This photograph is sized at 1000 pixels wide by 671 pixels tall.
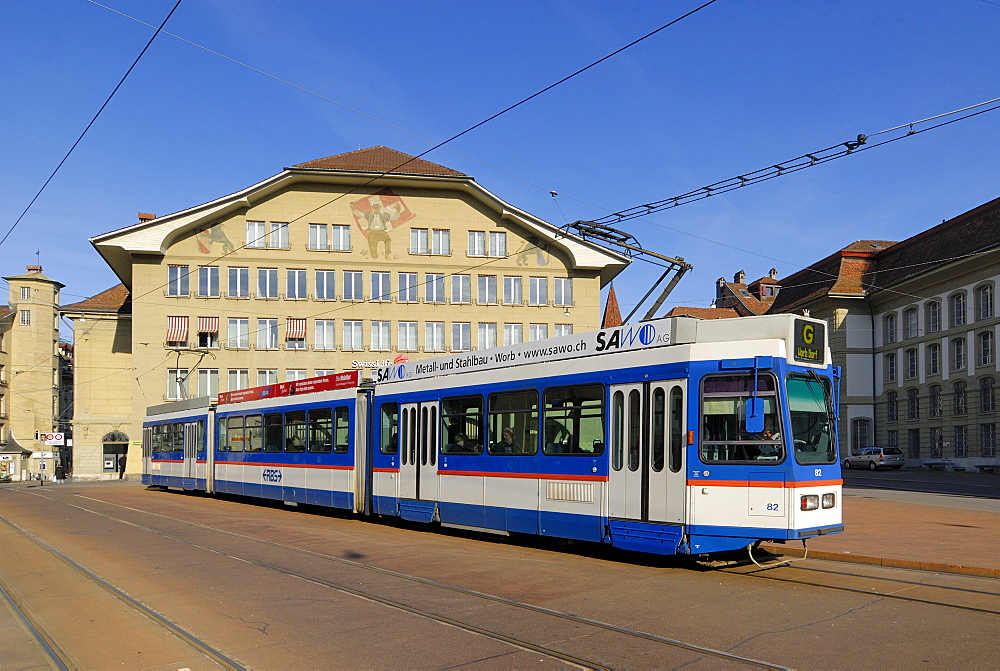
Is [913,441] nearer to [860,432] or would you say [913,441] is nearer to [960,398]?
[860,432]

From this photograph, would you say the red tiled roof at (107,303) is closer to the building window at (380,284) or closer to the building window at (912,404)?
the building window at (380,284)

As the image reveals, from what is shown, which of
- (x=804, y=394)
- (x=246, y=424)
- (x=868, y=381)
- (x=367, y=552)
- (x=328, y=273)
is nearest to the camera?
(x=804, y=394)

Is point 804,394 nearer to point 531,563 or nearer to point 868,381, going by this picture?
point 531,563

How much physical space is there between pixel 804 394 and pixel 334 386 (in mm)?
12370

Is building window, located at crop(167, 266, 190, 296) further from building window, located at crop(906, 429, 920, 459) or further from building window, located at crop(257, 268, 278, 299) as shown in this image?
building window, located at crop(906, 429, 920, 459)

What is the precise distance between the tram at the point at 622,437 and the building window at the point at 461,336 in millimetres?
38657

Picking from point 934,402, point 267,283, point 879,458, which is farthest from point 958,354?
point 267,283

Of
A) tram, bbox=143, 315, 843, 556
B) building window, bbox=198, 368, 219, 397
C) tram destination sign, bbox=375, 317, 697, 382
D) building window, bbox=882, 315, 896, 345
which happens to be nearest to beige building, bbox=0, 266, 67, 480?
building window, bbox=198, 368, 219, 397

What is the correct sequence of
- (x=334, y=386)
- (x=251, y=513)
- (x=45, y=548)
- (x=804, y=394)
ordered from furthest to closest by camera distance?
1. (x=251, y=513)
2. (x=334, y=386)
3. (x=45, y=548)
4. (x=804, y=394)

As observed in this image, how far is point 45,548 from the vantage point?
15.9 meters

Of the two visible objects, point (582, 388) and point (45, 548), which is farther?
point (45, 548)

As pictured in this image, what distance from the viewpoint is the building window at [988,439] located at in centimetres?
5116

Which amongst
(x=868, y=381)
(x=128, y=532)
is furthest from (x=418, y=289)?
(x=128, y=532)

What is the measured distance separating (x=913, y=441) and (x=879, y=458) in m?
4.04
